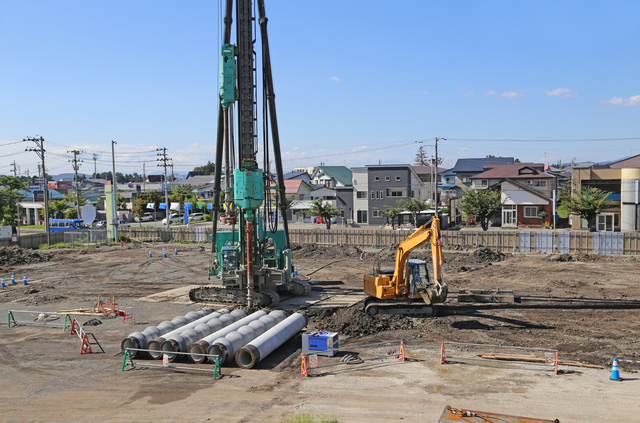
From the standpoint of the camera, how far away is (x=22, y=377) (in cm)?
1573

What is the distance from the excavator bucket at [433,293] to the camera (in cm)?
2048

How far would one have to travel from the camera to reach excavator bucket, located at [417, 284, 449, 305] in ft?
67.2

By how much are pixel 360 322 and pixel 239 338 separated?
229 inches

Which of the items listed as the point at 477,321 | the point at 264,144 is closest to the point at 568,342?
the point at 477,321

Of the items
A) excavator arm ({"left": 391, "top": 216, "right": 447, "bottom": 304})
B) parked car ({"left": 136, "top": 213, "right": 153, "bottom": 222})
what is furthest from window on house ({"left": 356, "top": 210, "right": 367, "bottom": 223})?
excavator arm ({"left": 391, "top": 216, "right": 447, "bottom": 304})

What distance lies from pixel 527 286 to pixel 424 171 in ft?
212

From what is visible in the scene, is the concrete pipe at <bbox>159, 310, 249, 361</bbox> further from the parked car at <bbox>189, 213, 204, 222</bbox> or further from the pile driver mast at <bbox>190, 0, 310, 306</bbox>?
the parked car at <bbox>189, 213, 204, 222</bbox>

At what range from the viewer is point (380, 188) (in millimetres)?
69625

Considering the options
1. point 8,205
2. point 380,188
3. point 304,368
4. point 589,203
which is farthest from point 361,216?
point 304,368

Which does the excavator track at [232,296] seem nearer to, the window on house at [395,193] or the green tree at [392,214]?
the green tree at [392,214]

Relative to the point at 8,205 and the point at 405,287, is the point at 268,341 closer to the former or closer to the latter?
the point at 405,287

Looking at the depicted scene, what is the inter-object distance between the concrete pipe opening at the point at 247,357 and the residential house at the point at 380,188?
53041 mm

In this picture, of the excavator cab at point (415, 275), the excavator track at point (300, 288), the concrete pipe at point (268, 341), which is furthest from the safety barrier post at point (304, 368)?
the excavator track at point (300, 288)

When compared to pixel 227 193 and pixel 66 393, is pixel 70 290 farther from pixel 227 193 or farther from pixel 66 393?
pixel 66 393
